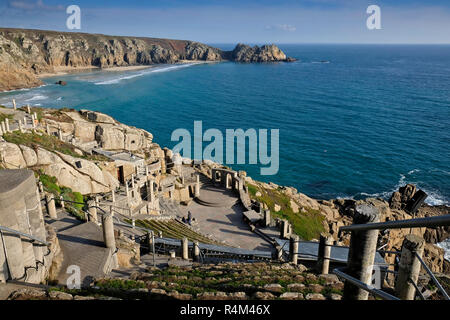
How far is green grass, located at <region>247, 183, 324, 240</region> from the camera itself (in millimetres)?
33328

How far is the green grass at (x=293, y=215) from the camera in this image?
33.3 metres

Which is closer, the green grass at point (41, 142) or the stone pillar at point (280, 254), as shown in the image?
the stone pillar at point (280, 254)

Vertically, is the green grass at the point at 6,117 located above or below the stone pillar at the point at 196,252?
above

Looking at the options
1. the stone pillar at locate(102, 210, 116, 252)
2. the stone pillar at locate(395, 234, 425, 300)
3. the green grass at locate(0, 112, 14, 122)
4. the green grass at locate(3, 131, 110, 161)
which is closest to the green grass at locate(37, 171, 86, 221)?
the green grass at locate(3, 131, 110, 161)

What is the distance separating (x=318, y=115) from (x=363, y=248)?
75.8 meters

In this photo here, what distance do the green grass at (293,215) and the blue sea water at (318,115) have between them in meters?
10.2

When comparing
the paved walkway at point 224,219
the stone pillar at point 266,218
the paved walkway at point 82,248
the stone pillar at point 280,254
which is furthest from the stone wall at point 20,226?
the stone pillar at point 266,218

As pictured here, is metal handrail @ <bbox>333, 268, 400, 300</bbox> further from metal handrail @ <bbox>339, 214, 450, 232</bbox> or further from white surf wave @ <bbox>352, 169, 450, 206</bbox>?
white surf wave @ <bbox>352, 169, 450, 206</bbox>

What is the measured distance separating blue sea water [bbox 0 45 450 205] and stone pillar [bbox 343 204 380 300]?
41282 millimetres

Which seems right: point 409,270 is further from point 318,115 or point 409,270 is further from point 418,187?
point 318,115

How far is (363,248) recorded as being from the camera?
226 inches

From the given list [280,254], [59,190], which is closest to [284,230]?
[280,254]

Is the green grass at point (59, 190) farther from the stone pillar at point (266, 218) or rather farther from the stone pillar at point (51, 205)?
the stone pillar at point (266, 218)

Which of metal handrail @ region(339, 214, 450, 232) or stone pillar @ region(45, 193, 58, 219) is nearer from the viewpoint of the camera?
metal handrail @ region(339, 214, 450, 232)
